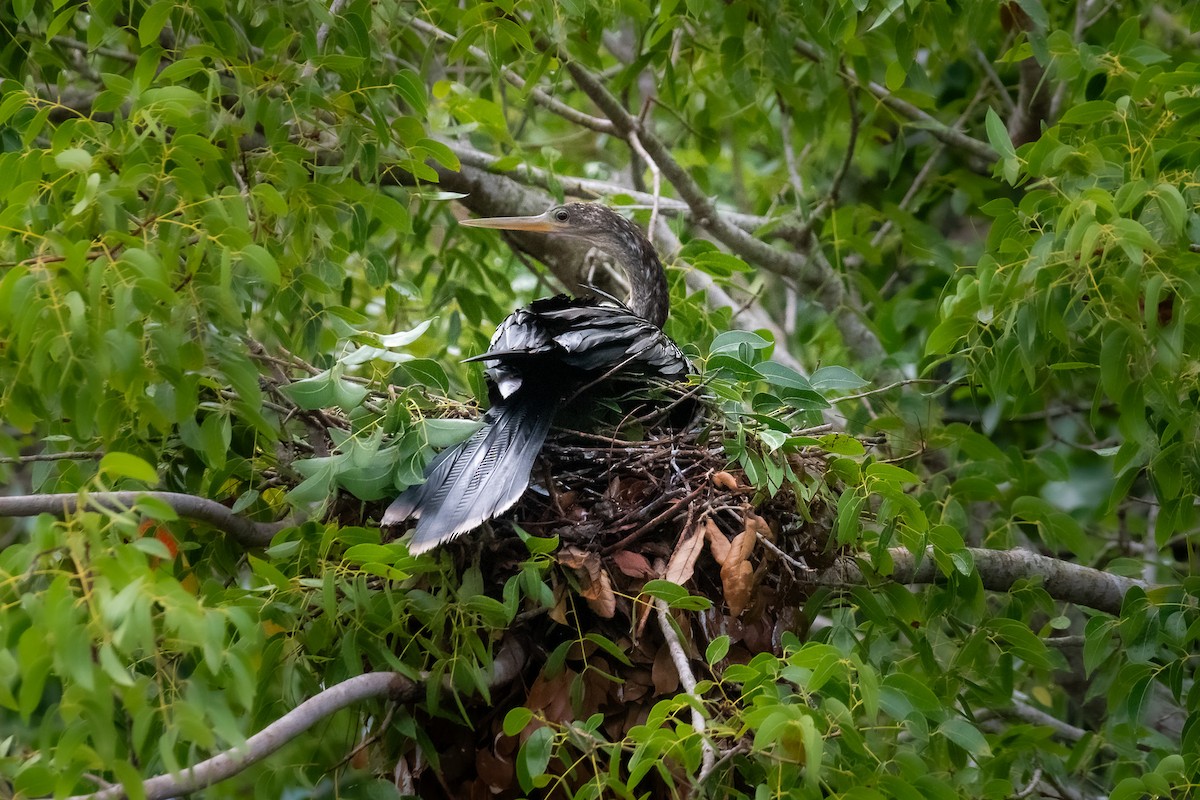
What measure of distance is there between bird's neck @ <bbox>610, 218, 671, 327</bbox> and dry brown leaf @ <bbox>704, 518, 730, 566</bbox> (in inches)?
63.4

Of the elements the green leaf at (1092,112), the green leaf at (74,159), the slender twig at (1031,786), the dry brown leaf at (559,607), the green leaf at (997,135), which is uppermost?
the green leaf at (1092,112)

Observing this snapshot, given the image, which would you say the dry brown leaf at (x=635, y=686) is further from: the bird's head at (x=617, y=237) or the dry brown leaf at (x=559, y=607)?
the bird's head at (x=617, y=237)

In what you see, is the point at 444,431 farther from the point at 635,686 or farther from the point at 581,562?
the point at 635,686

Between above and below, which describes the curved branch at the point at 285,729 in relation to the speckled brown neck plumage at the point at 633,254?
above

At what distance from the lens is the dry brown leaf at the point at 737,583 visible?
2818mm

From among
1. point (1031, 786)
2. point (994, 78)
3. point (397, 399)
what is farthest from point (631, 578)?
point (994, 78)

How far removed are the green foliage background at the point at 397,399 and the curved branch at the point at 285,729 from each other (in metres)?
0.06

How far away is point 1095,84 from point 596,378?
6.04ft

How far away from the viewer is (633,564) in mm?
2947

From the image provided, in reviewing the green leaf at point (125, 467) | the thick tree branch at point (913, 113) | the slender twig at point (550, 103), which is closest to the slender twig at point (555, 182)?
the slender twig at point (550, 103)

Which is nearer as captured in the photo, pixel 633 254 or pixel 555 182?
pixel 555 182

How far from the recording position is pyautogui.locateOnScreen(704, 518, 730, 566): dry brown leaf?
113 inches

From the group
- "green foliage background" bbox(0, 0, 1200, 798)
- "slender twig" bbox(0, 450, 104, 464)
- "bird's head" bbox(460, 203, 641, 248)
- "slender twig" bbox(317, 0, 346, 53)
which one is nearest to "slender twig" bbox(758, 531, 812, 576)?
"green foliage background" bbox(0, 0, 1200, 798)

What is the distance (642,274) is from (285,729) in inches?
111
